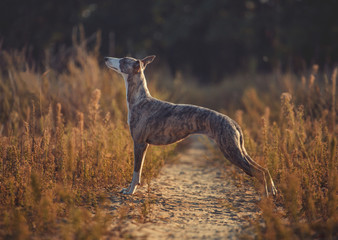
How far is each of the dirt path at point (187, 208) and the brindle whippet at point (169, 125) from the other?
42cm

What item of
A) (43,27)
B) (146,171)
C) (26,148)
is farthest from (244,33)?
(26,148)

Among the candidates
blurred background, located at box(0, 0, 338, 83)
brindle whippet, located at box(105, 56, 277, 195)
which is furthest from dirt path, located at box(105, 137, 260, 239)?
blurred background, located at box(0, 0, 338, 83)

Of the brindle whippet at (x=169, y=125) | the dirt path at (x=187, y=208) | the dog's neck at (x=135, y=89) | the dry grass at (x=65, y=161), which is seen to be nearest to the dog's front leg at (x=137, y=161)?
the brindle whippet at (x=169, y=125)

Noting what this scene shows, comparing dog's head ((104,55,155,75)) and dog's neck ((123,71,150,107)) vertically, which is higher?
dog's head ((104,55,155,75))

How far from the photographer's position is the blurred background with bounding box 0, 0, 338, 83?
17.0m

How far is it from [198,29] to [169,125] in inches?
787

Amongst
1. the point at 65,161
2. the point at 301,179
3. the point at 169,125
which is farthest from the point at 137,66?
the point at 301,179

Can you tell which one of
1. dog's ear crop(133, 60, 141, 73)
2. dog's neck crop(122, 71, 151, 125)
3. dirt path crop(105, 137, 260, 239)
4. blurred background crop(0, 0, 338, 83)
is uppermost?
blurred background crop(0, 0, 338, 83)

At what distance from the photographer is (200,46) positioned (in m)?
24.3

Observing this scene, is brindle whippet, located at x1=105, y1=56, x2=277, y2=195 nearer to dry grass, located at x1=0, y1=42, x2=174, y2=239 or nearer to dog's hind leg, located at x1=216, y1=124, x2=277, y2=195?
dog's hind leg, located at x1=216, y1=124, x2=277, y2=195

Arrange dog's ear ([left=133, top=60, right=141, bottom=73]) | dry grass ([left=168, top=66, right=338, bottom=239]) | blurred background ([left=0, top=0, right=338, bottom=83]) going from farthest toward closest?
blurred background ([left=0, top=0, right=338, bottom=83]) → dog's ear ([left=133, top=60, right=141, bottom=73]) → dry grass ([left=168, top=66, right=338, bottom=239])

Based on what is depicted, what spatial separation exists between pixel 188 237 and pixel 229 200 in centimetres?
144

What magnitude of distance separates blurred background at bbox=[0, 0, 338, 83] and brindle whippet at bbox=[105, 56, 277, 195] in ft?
40.8

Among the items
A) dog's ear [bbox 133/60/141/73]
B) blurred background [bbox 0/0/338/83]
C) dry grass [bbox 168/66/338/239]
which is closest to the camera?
dry grass [bbox 168/66/338/239]
